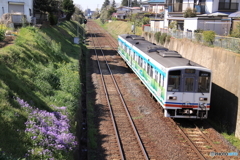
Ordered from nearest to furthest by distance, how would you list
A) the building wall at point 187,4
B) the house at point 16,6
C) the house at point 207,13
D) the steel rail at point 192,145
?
the steel rail at point 192,145, the house at point 207,13, the building wall at point 187,4, the house at point 16,6

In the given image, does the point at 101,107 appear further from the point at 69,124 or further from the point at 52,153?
the point at 52,153

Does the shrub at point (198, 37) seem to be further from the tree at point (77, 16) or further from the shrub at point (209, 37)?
the tree at point (77, 16)

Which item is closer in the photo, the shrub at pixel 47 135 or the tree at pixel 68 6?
the shrub at pixel 47 135

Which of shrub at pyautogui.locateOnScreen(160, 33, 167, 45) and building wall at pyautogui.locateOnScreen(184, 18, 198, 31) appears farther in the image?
shrub at pyautogui.locateOnScreen(160, 33, 167, 45)

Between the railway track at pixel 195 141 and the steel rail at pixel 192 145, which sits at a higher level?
the steel rail at pixel 192 145

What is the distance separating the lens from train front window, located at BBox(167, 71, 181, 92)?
11.8 metres

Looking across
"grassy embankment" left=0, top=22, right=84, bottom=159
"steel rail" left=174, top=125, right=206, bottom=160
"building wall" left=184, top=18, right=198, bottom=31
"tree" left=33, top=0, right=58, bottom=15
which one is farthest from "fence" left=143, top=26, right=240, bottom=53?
"tree" left=33, top=0, right=58, bottom=15

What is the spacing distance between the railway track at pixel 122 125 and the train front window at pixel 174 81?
2.11 m

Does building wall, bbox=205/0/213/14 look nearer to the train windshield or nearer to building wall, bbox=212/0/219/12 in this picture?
building wall, bbox=212/0/219/12

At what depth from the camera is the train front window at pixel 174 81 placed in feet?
38.9

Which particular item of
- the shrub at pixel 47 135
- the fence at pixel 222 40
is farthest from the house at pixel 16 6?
the shrub at pixel 47 135

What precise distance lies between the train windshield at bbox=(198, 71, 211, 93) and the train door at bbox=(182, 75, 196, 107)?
9.6 inches

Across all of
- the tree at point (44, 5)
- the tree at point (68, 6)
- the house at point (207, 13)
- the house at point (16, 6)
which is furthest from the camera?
the tree at point (68, 6)

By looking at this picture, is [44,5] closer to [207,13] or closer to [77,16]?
[207,13]
